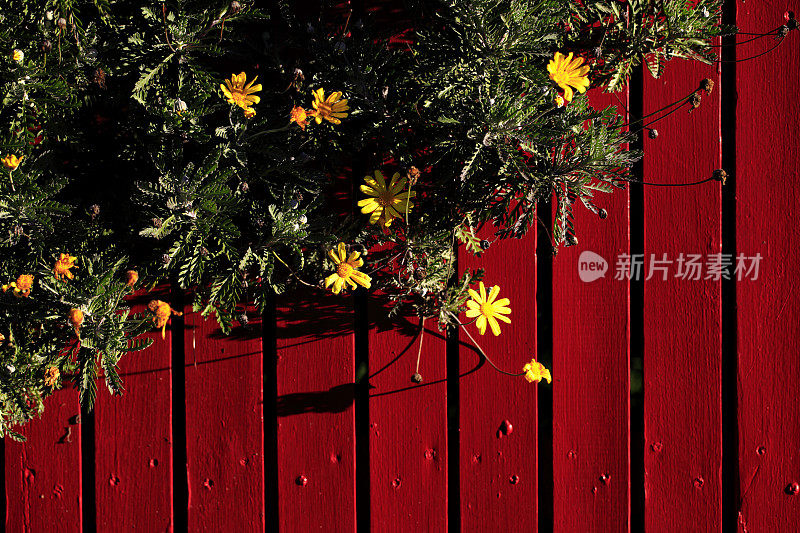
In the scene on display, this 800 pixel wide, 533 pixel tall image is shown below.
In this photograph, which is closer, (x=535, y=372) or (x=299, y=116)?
(x=299, y=116)

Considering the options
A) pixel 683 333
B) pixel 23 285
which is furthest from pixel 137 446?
pixel 683 333

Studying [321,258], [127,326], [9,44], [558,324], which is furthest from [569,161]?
[9,44]

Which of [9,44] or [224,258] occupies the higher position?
[9,44]

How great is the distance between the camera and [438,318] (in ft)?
7.27

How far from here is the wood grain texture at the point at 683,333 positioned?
7.42 ft

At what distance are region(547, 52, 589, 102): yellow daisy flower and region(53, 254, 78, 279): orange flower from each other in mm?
1500

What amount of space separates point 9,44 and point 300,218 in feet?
3.17

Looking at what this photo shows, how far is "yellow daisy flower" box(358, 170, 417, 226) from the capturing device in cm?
197

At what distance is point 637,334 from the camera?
7.64 feet

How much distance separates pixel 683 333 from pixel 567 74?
110cm

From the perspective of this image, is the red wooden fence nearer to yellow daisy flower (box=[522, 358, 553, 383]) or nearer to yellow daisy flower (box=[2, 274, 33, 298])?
yellow daisy flower (box=[522, 358, 553, 383])

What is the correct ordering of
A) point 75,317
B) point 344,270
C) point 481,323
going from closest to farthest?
point 75,317
point 344,270
point 481,323

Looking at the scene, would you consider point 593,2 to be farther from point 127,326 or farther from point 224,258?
point 127,326

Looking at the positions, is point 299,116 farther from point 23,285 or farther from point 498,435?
point 498,435
